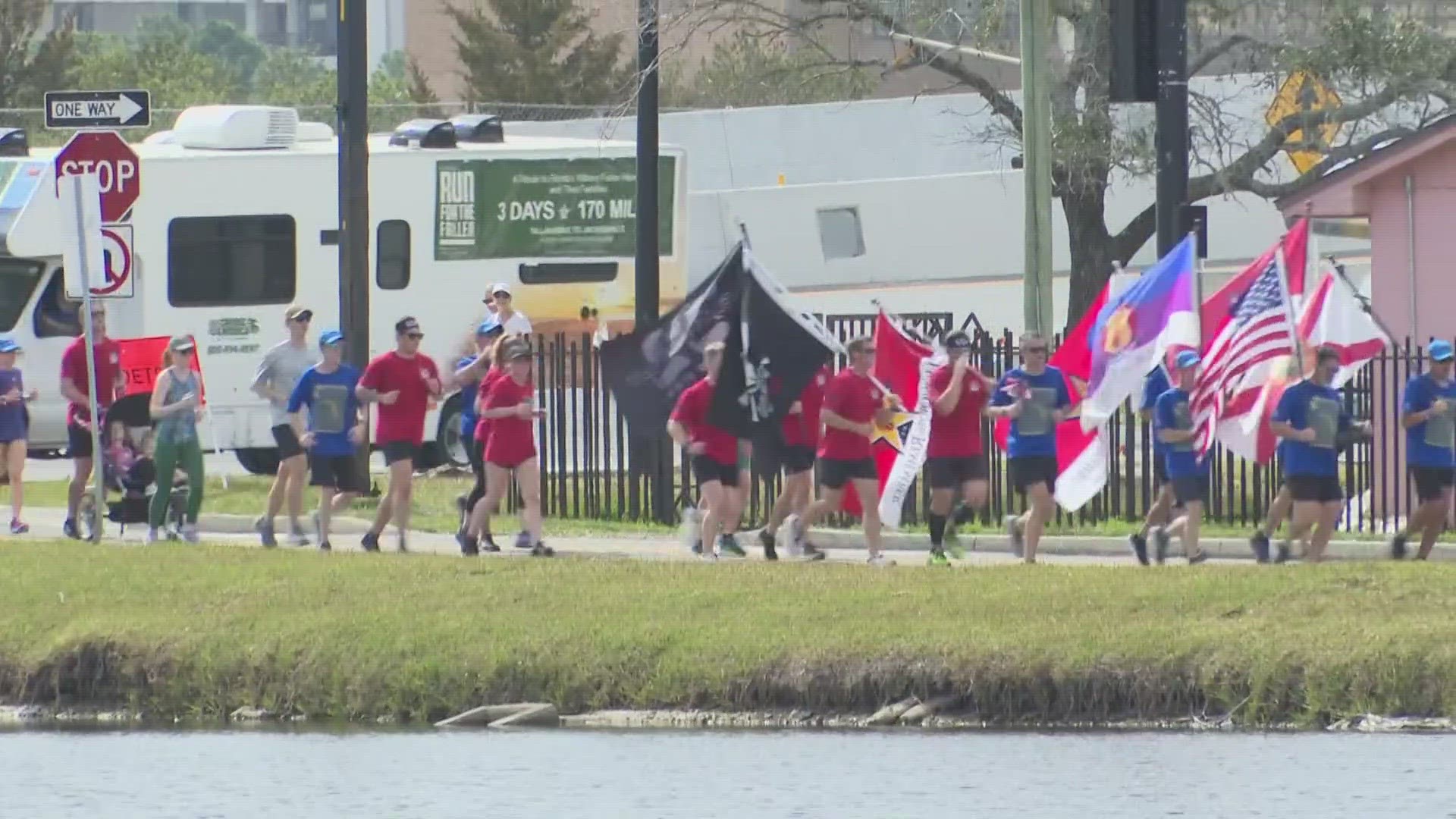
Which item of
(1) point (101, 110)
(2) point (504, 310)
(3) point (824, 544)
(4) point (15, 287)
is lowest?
(3) point (824, 544)

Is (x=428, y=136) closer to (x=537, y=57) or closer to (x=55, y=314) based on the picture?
(x=55, y=314)

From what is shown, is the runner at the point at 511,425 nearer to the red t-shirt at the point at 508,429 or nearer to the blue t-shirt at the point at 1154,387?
the red t-shirt at the point at 508,429

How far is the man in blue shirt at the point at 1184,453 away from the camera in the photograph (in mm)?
18484

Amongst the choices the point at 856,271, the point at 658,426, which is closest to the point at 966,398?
the point at 658,426

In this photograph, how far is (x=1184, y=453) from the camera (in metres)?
18.5

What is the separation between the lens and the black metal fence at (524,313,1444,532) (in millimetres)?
22016

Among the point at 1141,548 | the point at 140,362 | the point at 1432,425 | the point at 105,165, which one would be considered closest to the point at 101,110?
the point at 105,165

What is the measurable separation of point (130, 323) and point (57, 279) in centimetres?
94

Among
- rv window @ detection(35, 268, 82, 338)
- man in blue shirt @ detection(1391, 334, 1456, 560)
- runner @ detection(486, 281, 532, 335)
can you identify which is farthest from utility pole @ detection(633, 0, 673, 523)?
man in blue shirt @ detection(1391, 334, 1456, 560)

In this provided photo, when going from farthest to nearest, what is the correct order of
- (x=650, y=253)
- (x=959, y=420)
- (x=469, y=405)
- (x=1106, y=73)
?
(x=1106, y=73) < (x=650, y=253) < (x=469, y=405) < (x=959, y=420)

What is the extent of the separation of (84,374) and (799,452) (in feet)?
17.7

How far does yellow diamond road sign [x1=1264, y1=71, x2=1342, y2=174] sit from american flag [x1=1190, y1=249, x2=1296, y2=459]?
13040 mm

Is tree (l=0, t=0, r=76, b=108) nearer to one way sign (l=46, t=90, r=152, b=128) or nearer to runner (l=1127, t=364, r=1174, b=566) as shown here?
one way sign (l=46, t=90, r=152, b=128)

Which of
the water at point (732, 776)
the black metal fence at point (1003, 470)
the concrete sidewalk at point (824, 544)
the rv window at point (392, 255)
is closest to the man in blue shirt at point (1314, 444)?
the concrete sidewalk at point (824, 544)
